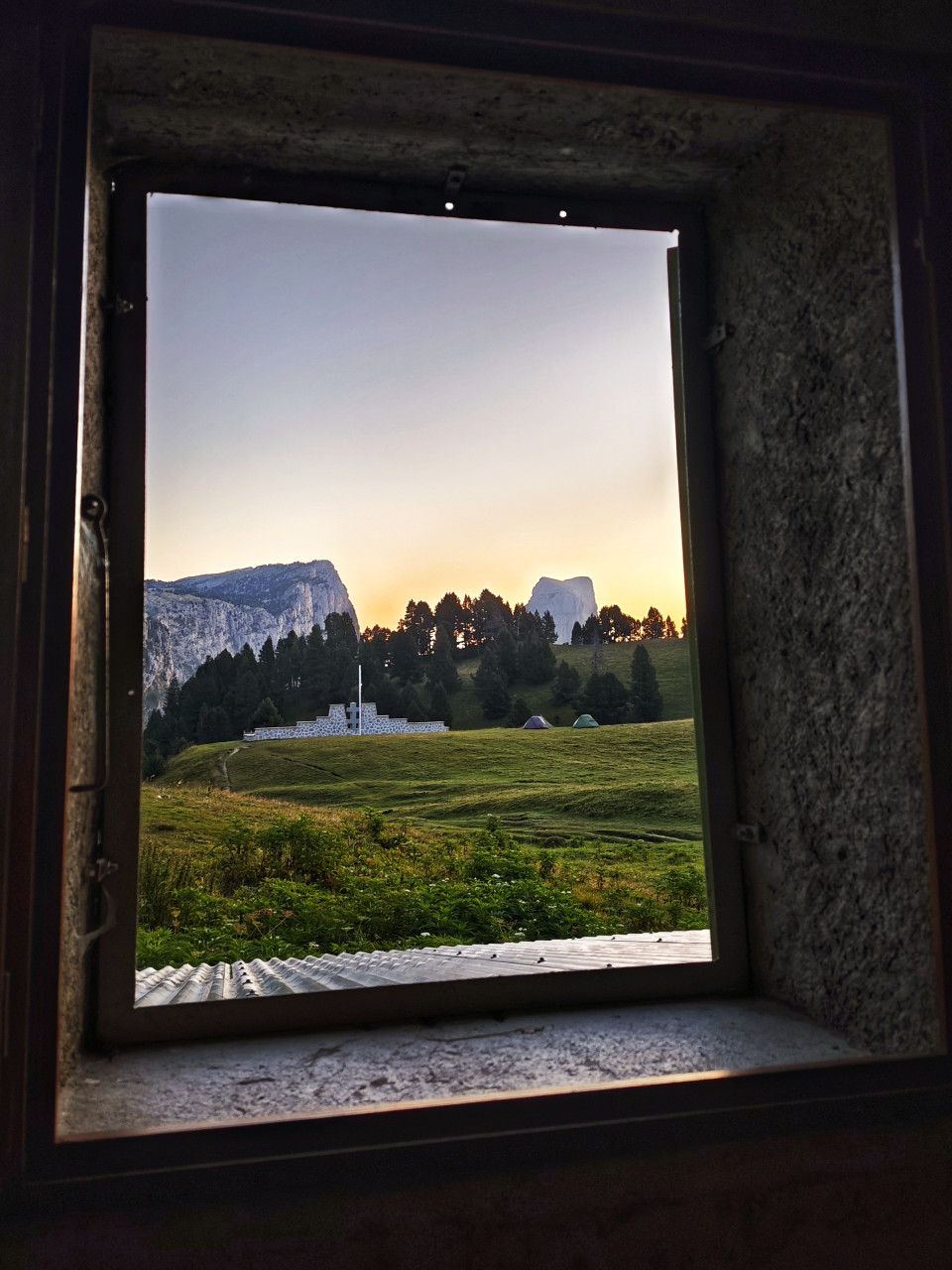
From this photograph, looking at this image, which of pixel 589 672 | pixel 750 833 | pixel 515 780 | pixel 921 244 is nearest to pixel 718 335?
pixel 921 244

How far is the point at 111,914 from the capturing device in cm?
119

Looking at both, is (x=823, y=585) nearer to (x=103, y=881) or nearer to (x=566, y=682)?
(x=103, y=881)

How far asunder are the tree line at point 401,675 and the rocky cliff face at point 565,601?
0.19 meters

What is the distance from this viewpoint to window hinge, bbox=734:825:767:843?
55.5 inches

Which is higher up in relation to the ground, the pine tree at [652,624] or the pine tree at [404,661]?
the pine tree at [652,624]

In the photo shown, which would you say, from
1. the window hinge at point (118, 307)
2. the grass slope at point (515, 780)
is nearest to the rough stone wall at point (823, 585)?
the window hinge at point (118, 307)

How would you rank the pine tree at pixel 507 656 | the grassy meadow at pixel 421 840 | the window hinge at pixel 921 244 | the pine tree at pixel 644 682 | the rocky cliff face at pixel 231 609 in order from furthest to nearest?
the pine tree at pixel 507 656 → the grassy meadow at pixel 421 840 → the pine tree at pixel 644 682 → the rocky cliff face at pixel 231 609 → the window hinge at pixel 921 244

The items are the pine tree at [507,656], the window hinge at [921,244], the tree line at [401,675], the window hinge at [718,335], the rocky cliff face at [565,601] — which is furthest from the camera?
the rocky cliff face at [565,601]

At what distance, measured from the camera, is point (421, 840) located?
48.5ft

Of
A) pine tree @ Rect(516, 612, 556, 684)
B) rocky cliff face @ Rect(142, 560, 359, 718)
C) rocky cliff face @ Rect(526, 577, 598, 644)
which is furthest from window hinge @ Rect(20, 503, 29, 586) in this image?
rocky cliff face @ Rect(526, 577, 598, 644)

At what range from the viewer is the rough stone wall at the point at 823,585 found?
115 centimetres

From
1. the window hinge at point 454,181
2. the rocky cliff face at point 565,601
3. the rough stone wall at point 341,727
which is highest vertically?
the rocky cliff face at point 565,601

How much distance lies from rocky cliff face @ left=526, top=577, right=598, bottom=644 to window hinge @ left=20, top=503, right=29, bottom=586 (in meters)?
11.4

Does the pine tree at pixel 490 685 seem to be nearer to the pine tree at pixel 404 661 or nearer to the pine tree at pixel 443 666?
the pine tree at pixel 443 666
